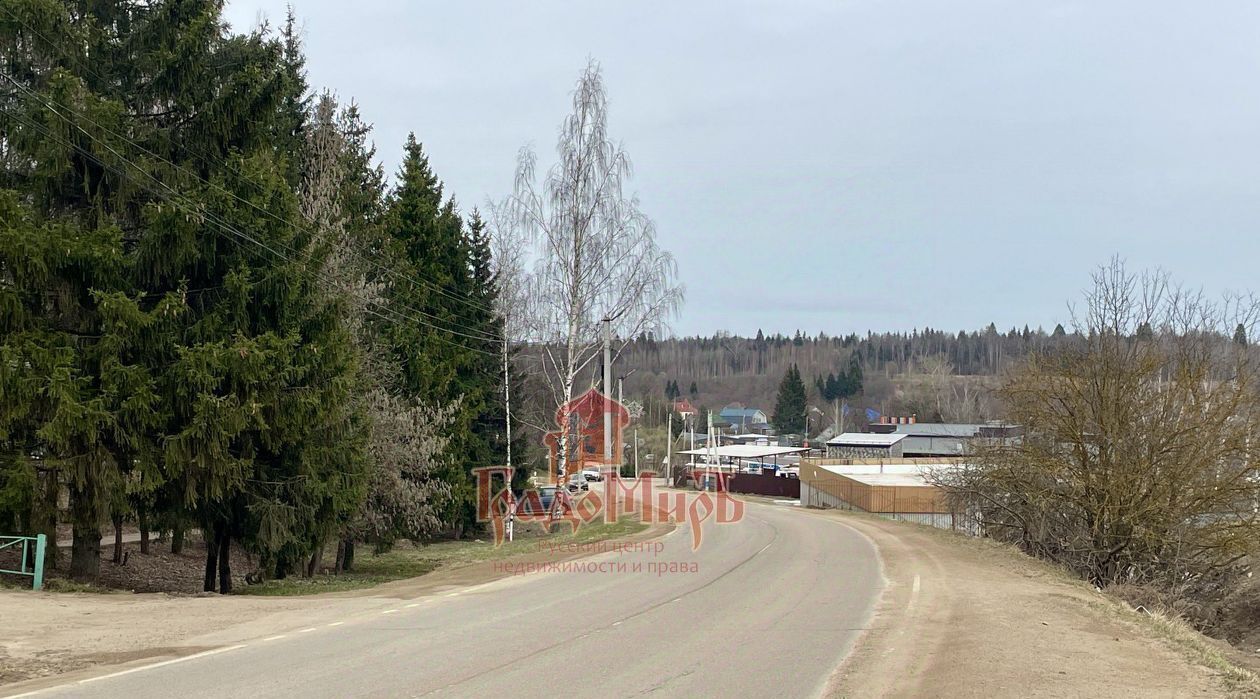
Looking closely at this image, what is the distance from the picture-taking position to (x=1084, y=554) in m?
25.0

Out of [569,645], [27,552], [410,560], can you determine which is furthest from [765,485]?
[569,645]

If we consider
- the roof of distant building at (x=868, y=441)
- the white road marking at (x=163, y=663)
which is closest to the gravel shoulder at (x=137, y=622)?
the white road marking at (x=163, y=663)

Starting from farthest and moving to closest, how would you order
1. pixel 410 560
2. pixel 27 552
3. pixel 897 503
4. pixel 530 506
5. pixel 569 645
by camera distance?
1. pixel 897 503
2. pixel 530 506
3. pixel 410 560
4. pixel 27 552
5. pixel 569 645

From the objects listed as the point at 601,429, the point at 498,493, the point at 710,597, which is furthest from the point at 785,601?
the point at 498,493

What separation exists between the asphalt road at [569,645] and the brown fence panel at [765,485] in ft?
170

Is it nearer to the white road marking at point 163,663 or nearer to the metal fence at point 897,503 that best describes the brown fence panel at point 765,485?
the metal fence at point 897,503

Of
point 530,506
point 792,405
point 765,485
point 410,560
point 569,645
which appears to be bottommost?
point 410,560

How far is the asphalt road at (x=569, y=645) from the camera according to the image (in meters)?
9.32

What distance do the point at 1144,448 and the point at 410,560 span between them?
20121 millimetres

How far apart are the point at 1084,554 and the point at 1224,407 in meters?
4.77

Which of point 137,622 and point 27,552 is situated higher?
point 27,552

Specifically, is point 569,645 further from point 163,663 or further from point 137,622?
point 137,622

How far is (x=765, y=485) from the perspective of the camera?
244ft

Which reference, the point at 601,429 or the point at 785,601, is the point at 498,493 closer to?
the point at 601,429
